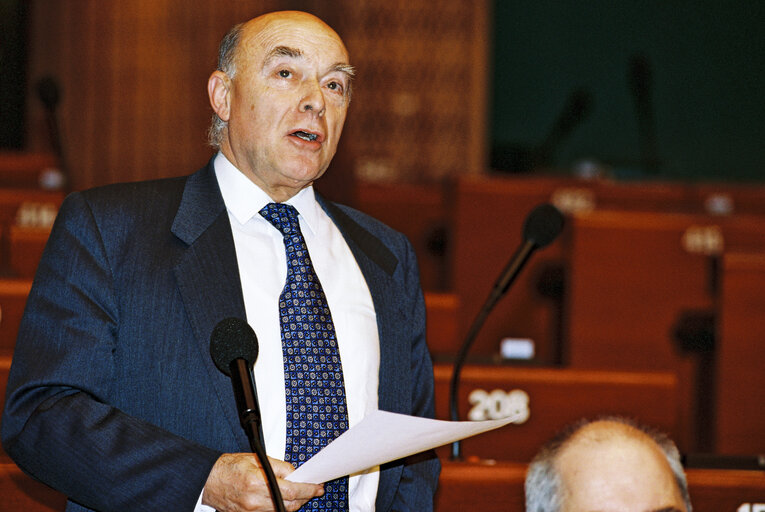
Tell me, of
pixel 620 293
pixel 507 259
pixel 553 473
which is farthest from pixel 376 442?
pixel 507 259

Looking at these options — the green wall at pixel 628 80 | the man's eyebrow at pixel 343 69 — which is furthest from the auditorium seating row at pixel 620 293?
the green wall at pixel 628 80

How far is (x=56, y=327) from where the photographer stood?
163cm

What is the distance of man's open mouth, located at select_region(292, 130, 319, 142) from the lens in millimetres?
1916

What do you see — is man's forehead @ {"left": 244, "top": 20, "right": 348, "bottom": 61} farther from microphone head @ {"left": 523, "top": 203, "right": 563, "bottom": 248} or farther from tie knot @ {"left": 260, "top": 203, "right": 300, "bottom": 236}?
microphone head @ {"left": 523, "top": 203, "right": 563, "bottom": 248}

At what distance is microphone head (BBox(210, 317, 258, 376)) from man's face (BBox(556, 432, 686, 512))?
22.0 inches

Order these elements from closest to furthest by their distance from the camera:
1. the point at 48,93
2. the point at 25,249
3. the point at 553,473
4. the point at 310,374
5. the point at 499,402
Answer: the point at 553,473 < the point at 310,374 < the point at 499,402 < the point at 25,249 < the point at 48,93

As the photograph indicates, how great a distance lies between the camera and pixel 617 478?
158 centimetres

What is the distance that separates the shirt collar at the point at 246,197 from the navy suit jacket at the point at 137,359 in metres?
0.03

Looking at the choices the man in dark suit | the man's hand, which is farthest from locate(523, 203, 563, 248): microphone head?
the man's hand

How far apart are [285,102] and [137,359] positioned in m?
0.57

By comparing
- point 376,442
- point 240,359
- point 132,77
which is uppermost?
point 132,77

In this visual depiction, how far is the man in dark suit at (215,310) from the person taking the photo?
61.7 inches

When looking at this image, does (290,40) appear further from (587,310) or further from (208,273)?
(587,310)

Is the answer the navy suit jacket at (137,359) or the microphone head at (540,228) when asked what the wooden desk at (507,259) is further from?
the navy suit jacket at (137,359)
